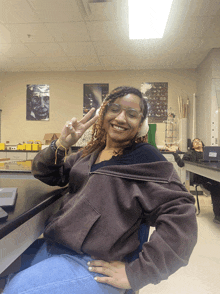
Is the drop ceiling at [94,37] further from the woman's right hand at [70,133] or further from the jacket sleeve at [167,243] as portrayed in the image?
the jacket sleeve at [167,243]

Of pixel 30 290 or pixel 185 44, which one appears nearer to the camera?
pixel 30 290

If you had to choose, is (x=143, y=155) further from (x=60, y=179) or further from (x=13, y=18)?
(x=13, y=18)

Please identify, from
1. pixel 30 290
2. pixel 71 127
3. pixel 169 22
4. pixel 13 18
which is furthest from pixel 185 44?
pixel 30 290

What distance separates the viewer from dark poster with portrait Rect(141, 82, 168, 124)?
17.0ft

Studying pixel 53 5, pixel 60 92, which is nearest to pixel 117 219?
pixel 53 5

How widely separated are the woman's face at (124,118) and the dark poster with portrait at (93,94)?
455cm

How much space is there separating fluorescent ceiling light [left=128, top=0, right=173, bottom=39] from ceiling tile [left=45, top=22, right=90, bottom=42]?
0.80 m

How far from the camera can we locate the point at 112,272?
0.63 metres

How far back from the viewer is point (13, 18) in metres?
3.15

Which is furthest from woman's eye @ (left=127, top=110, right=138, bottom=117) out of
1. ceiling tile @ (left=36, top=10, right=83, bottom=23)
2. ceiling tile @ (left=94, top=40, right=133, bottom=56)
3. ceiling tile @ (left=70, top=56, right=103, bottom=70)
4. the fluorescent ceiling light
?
ceiling tile @ (left=70, top=56, right=103, bottom=70)

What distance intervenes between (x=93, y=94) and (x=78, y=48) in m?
1.41

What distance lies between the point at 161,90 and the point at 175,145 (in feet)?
4.70

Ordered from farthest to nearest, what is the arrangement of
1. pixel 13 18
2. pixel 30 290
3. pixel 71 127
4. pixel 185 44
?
pixel 185 44
pixel 13 18
pixel 71 127
pixel 30 290

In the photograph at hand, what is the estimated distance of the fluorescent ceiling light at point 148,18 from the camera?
2.72 meters
